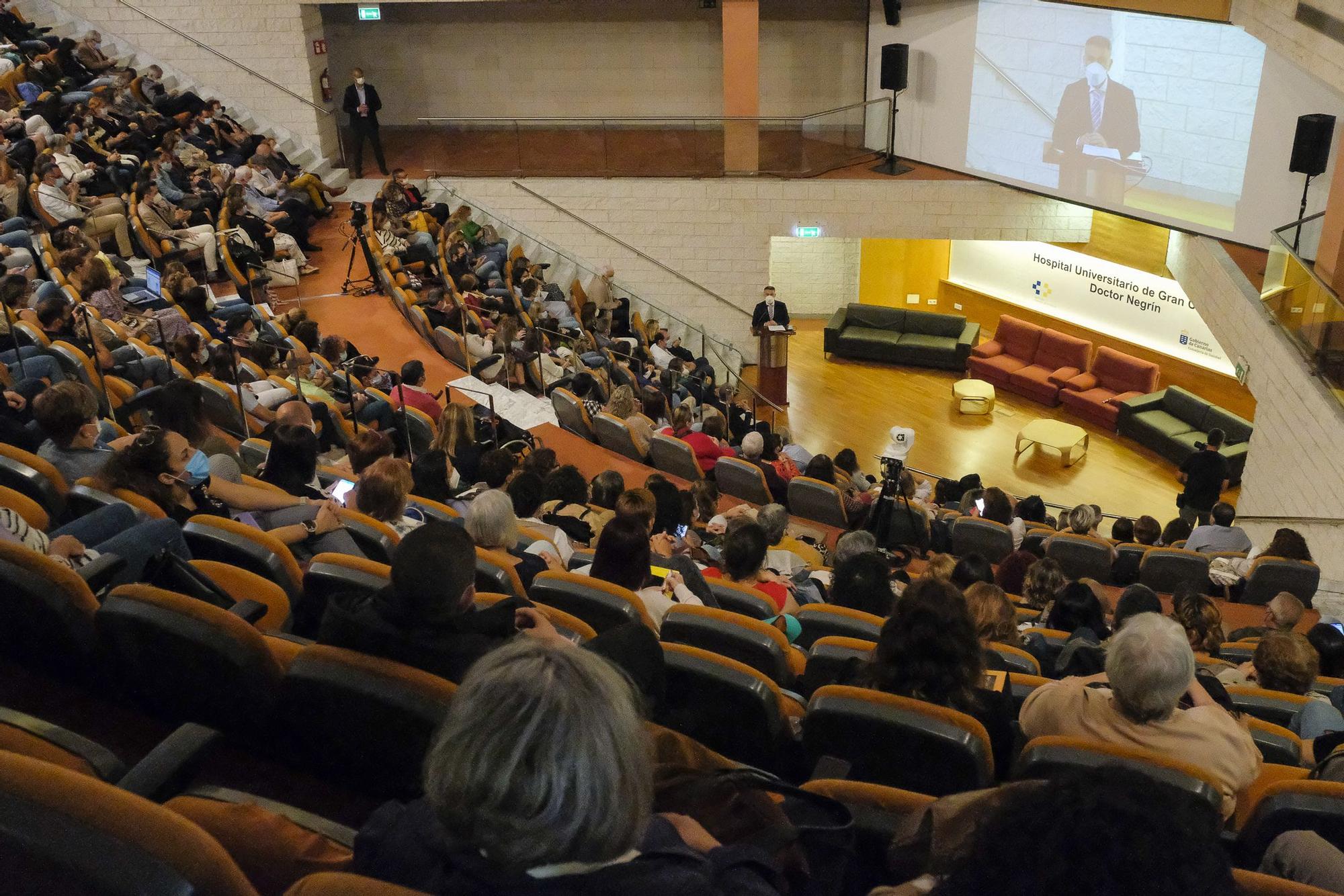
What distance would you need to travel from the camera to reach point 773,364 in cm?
1295

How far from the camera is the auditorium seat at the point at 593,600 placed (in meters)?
3.32

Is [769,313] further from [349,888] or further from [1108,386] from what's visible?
[349,888]

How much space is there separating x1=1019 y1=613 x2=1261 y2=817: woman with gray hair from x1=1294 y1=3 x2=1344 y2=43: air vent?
23.3 ft

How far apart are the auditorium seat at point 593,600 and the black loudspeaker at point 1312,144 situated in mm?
8685

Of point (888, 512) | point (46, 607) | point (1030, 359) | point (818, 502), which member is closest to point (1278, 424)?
point (888, 512)

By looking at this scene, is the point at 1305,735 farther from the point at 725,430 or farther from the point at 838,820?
the point at 725,430

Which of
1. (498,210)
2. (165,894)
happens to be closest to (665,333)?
(498,210)

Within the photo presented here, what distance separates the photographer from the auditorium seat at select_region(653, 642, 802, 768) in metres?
2.73

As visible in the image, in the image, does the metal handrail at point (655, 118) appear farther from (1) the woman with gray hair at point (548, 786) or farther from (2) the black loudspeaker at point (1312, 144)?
(1) the woman with gray hair at point (548, 786)

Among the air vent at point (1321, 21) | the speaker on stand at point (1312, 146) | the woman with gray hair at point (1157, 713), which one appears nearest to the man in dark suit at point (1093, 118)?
the speaker on stand at point (1312, 146)

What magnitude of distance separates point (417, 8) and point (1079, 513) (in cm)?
1171

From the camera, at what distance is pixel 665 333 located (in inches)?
512

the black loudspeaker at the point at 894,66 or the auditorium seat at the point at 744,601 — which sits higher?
the black loudspeaker at the point at 894,66

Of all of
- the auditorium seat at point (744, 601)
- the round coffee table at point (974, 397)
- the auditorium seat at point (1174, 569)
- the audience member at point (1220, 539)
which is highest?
the auditorium seat at point (744, 601)
